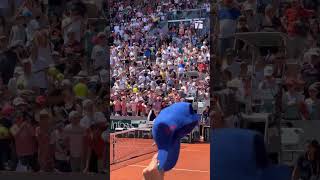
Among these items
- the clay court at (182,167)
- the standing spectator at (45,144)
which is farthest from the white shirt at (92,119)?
the clay court at (182,167)

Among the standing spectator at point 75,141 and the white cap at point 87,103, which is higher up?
the white cap at point 87,103

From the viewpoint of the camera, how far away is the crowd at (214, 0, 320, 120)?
486cm

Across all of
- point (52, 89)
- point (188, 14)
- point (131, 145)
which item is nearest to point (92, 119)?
point (52, 89)

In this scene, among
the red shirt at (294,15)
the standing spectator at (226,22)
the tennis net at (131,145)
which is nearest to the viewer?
the red shirt at (294,15)

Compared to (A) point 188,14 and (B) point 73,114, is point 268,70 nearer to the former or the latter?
(B) point 73,114

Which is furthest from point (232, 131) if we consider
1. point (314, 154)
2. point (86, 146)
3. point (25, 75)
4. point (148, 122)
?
point (148, 122)

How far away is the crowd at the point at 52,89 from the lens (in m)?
5.53

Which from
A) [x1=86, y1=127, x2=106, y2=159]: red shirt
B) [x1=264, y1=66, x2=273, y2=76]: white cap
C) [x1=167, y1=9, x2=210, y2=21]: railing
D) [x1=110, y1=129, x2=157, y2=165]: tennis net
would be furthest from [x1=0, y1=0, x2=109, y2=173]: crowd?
[x1=167, y1=9, x2=210, y2=21]: railing

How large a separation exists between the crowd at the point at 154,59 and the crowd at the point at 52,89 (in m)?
10.2

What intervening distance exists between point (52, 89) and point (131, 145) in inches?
354

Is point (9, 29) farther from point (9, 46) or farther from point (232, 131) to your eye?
point (232, 131)

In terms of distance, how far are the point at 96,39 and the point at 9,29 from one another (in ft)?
3.71

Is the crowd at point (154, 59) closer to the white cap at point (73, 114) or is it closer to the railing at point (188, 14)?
the railing at point (188, 14)

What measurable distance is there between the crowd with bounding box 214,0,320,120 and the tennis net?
282 inches
